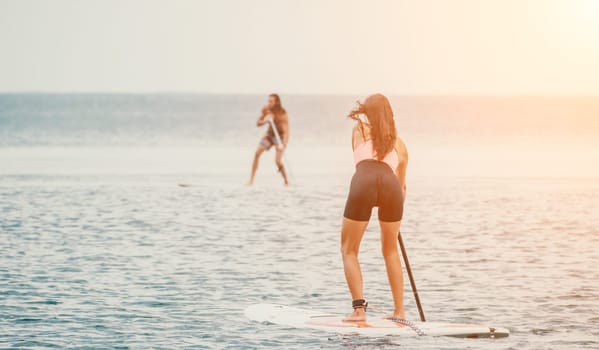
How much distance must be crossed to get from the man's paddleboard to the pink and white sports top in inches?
49.1

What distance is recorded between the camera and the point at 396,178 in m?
10.6

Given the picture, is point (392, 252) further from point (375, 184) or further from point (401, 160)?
point (401, 160)

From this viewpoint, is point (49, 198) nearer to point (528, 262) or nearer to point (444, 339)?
point (528, 262)

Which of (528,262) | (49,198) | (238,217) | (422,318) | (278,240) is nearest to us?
(422,318)

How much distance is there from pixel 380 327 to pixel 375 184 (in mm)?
1122

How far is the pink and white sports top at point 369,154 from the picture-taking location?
34.7ft

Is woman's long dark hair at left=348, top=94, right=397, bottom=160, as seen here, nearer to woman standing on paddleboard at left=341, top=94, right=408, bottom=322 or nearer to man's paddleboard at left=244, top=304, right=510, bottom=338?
woman standing on paddleboard at left=341, top=94, right=408, bottom=322

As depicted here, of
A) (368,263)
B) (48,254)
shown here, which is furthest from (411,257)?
(48,254)

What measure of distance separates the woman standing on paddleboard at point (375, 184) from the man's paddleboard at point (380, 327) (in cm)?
29

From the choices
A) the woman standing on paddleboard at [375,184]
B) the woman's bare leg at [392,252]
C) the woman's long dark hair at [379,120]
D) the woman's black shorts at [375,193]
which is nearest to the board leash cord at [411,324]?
the woman's bare leg at [392,252]

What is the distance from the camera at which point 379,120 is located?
410 inches

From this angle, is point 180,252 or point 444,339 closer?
point 444,339

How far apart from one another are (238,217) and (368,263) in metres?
5.46

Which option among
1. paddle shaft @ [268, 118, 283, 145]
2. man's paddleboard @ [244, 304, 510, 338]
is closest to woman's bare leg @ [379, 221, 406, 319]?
man's paddleboard @ [244, 304, 510, 338]
